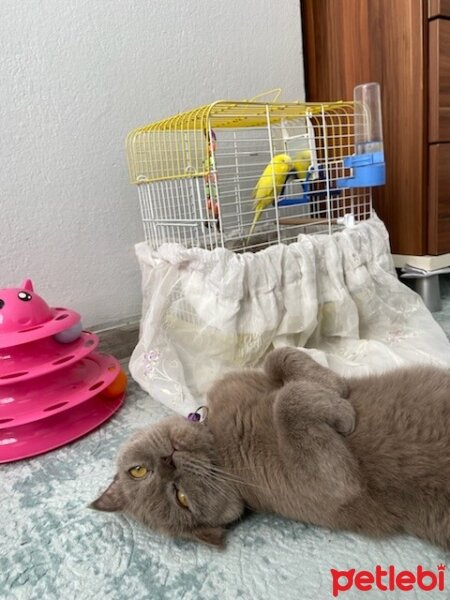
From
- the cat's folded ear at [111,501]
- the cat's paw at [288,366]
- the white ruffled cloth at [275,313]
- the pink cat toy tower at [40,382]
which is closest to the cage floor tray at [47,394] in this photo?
the pink cat toy tower at [40,382]

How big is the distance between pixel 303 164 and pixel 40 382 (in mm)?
852

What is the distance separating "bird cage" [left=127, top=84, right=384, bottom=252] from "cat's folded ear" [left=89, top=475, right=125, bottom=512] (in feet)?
2.06

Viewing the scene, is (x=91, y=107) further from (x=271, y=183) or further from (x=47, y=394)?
(x=47, y=394)

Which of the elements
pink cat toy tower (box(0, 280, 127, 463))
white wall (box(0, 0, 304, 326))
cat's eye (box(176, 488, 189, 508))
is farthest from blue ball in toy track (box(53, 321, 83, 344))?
cat's eye (box(176, 488, 189, 508))

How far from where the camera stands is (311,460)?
65 centimetres

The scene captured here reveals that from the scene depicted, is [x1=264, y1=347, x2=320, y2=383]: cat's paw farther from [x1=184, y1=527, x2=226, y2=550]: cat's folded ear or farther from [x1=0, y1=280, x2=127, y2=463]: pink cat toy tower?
[x1=0, y1=280, x2=127, y2=463]: pink cat toy tower

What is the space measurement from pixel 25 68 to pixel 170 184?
18.1 inches

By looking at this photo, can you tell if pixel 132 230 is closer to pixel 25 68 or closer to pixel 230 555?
pixel 25 68

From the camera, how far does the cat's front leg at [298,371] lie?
0.76 meters

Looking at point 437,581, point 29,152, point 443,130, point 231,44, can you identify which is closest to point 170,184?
point 29,152

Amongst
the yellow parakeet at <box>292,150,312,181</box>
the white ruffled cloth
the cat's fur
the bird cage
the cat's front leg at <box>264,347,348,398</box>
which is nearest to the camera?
the cat's fur

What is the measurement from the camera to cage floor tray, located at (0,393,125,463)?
0.95 m

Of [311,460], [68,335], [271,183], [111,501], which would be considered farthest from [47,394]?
[271,183]

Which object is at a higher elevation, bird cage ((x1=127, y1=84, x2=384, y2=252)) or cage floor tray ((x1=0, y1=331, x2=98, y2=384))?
bird cage ((x1=127, y1=84, x2=384, y2=252))
